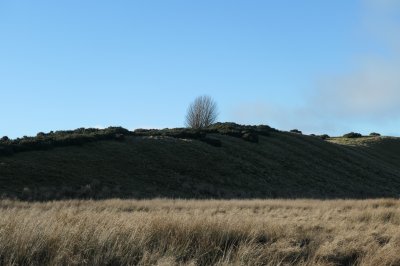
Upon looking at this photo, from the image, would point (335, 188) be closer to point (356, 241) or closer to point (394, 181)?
point (394, 181)

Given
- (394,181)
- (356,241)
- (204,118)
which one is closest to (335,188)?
(394,181)

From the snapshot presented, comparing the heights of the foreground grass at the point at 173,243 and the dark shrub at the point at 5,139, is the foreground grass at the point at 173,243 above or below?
below

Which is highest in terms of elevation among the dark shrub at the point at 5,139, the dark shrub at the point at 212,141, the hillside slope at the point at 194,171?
the dark shrub at the point at 5,139

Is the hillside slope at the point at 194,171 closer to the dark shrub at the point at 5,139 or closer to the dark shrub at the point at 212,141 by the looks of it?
the dark shrub at the point at 212,141

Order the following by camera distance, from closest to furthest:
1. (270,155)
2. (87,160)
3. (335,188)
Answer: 1. (87,160)
2. (335,188)
3. (270,155)

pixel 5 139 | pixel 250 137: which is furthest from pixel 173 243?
pixel 250 137

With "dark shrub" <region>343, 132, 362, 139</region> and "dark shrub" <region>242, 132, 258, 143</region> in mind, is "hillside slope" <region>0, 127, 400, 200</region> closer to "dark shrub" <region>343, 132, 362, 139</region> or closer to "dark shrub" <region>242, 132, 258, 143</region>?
"dark shrub" <region>242, 132, 258, 143</region>

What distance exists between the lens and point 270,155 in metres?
48.8

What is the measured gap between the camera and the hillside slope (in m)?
30.4

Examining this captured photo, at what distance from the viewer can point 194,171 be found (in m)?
39.3

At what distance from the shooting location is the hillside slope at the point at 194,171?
30.4 meters

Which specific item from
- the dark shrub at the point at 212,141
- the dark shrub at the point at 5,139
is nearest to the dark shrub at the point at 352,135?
the dark shrub at the point at 212,141

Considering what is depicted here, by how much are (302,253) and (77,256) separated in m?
3.80

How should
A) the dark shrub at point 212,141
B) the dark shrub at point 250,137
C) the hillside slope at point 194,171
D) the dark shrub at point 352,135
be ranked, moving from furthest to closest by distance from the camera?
the dark shrub at point 352,135 < the dark shrub at point 250,137 < the dark shrub at point 212,141 < the hillside slope at point 194,171
